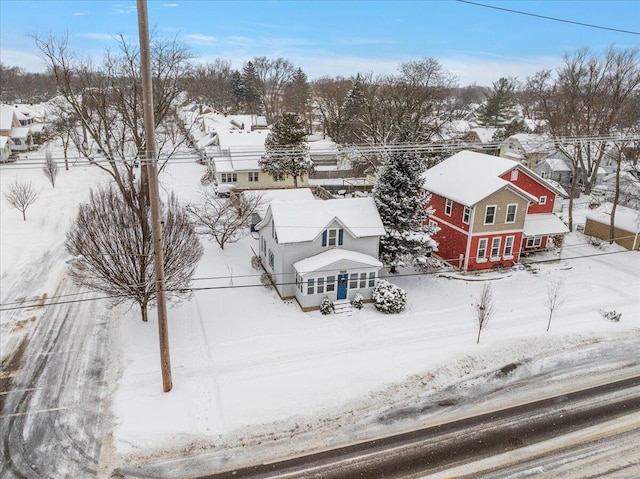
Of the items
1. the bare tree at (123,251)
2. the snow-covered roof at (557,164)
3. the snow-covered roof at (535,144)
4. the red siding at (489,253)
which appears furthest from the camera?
the snow-covered roof at (557,164)

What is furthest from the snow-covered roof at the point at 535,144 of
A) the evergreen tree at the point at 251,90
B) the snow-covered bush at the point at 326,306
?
the evergreen tree at the point at 251,90

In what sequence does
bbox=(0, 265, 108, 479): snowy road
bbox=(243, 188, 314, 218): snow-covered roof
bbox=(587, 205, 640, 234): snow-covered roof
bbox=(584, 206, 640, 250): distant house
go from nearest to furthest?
bbox=(0, 265, 108, 479): snowy road → bbox=(243, 188, 314, 218): snow-covered roof → bbox=(584, 206, 640, 250): distant house → bbox=(587, 205, 640, 234): snow-covered roof

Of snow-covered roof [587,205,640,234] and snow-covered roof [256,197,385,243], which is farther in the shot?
snow-covered roof [587,205,640,234]

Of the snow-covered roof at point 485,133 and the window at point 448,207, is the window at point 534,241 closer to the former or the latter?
the window at point 448,207

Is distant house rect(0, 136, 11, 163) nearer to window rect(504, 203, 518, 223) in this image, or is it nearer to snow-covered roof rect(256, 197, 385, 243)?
snow-covered roof rect(256, 197, 385, 243)

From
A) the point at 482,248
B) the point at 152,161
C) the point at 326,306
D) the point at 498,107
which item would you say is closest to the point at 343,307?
the point at 326,306

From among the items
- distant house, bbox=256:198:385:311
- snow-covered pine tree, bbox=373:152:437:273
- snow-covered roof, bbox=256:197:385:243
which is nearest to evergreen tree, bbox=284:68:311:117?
snow-covered pine tree, bbox=373:152:437:273

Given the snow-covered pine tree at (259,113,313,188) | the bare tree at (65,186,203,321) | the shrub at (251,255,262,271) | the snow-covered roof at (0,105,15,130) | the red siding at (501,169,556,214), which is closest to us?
the bare tree at (65,186,203,321)

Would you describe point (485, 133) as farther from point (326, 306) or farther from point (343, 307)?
point (326, 306)
